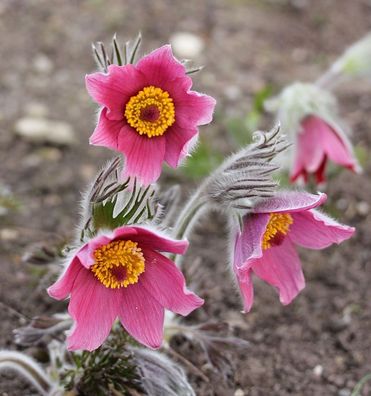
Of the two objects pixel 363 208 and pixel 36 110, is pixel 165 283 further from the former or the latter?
pixel 36 110

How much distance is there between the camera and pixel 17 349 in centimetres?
179

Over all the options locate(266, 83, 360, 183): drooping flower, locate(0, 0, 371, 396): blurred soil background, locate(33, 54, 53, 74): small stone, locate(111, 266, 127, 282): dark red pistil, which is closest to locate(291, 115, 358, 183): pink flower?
locate(266, 83, 360, 183): drooping flower

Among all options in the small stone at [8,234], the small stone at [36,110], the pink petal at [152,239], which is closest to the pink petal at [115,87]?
the pink petal at [152,239]

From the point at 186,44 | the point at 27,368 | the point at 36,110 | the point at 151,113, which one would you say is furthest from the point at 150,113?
the point at 186,44

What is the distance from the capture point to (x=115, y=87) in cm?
131

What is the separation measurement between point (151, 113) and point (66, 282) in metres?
0.35

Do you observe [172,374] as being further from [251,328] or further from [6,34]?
[6,34]

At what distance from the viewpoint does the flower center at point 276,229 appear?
1430 mm

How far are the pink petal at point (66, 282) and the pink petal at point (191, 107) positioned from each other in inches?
12.9

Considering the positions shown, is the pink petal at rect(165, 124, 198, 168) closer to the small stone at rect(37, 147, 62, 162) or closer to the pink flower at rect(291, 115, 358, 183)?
the pink flower at rect(291, 115, 358, 183)

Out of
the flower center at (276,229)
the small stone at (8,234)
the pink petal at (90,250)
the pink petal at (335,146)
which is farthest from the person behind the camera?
the small stone at (8,234)

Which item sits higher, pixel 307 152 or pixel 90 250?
pixel 90 250

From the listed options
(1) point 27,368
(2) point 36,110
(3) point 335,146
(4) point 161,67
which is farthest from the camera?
(2) point 36,110

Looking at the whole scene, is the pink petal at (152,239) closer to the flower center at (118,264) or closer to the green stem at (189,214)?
the flower center at (118,264)
